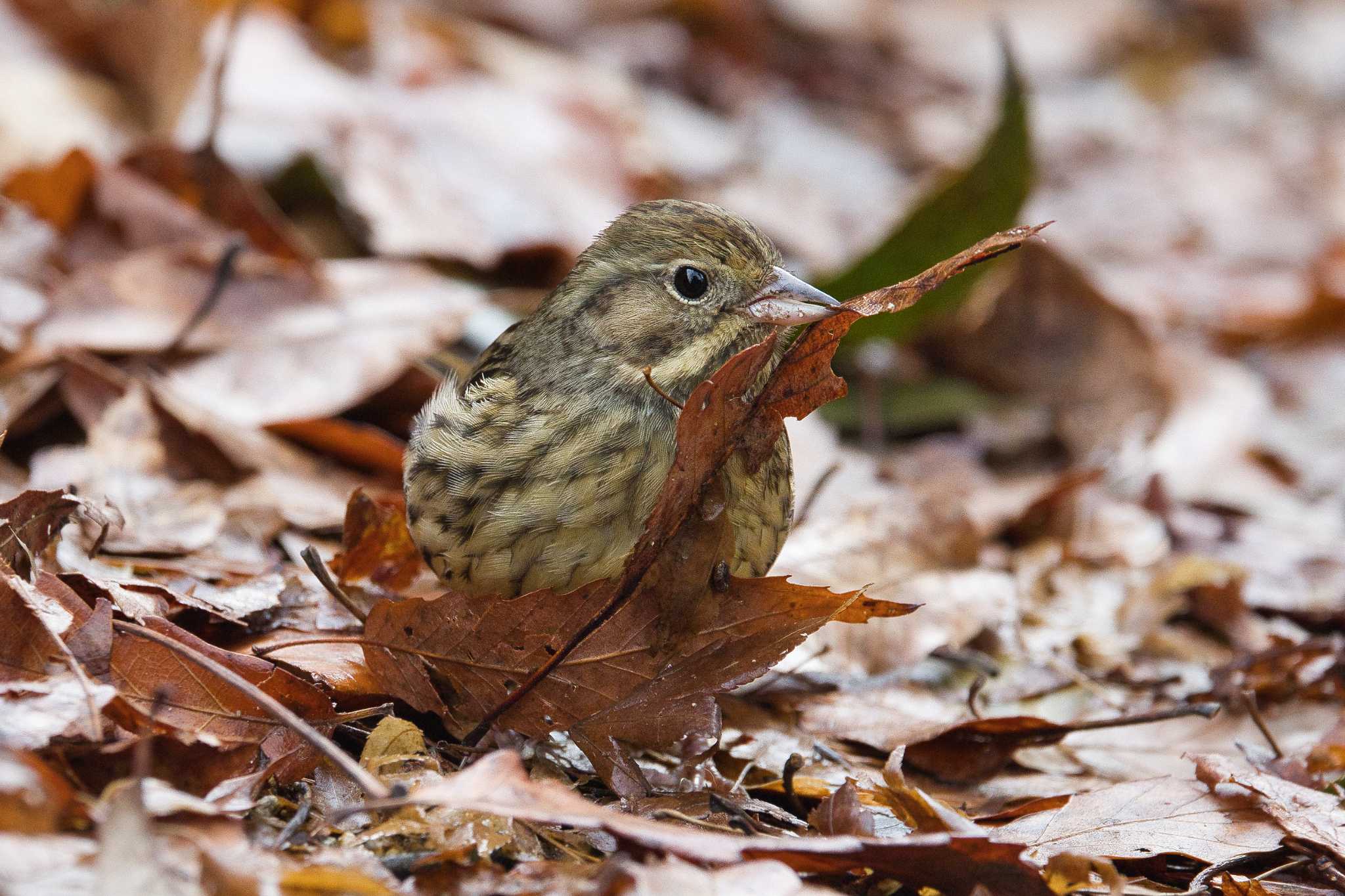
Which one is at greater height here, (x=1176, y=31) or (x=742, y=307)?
(x=1176, y=31)

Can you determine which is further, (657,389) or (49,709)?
(657,389)

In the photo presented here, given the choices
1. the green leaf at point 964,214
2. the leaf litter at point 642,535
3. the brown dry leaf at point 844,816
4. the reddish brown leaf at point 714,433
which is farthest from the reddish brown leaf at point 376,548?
the green leaf at point 964,214

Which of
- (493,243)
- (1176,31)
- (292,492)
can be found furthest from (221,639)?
(1176,31)

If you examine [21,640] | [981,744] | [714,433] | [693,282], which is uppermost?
[693,282]

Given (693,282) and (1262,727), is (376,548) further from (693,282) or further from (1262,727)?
(1262,727)

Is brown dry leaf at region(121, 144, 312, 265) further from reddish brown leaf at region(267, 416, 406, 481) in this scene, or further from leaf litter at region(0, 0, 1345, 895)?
reddish brown leaf at region(267, 416, 406, 481)

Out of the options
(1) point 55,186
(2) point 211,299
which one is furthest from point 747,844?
(1) point 55,186

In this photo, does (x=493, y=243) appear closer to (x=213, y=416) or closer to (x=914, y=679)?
(x=213, y=416)
